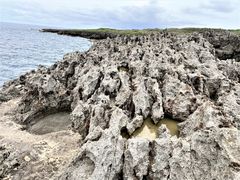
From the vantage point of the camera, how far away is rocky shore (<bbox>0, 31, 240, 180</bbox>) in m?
21.9

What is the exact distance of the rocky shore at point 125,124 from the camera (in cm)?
2191

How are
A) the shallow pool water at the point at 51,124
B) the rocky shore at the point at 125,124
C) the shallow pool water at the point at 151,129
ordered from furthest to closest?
the shallow pool water at the point at 51,124 → the shallow pool water at the point at 151,129 → the rocky shore at the point at 125,124

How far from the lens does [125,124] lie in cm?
2780

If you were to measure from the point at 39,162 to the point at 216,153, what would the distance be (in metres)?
14.0

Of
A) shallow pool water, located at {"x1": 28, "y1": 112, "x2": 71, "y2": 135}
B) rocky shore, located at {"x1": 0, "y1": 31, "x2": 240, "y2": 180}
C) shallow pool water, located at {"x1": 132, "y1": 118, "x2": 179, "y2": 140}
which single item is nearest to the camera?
rocky shore, located at {"x1": 0, "y1": 31, "x2": 240, "y2": 180}

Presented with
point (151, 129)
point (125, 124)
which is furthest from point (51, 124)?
point (151, 129)

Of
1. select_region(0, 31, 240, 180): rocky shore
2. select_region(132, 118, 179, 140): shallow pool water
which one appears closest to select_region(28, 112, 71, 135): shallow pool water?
select_region(0, 31, 240, 180): rocky shore

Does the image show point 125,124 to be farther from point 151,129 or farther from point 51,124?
point 51,124

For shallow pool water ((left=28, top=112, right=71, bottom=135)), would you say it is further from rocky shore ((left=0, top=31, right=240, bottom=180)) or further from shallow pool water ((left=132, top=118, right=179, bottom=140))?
shallow pool water ((left=132, top=118, right=179, bottom=140))

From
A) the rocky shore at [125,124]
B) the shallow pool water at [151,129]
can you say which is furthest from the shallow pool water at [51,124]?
the shallow pool water at [151,129]

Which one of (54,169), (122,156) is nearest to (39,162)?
(54,169)

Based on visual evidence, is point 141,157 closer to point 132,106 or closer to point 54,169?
point 54,169

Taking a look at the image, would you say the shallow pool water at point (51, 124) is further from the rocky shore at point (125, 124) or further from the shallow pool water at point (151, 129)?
the shallow pool water at point (151, 129)

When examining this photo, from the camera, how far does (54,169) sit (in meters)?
27.2
